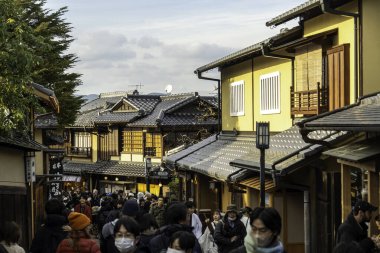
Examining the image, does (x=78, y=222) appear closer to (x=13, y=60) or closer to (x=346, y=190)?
(x=13, y=60)

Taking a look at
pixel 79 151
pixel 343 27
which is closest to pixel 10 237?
pixel 343 27

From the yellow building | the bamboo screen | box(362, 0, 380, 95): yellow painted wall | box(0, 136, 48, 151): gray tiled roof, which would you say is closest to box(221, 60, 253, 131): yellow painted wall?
the yellow building

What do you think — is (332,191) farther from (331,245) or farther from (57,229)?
(57,229)

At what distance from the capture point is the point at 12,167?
68.6 feet

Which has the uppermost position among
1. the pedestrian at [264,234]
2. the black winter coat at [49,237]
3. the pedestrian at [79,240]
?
the pedestrian at [264,234]

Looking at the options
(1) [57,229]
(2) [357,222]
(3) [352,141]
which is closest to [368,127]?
(2) [357,222]

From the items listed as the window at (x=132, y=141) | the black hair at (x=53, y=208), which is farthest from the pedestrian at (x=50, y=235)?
the window at (x=132, y=141)

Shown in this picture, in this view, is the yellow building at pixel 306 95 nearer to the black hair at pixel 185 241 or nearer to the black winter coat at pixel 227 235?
the black winter coat at pixel 227 235

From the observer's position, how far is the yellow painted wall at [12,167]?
20.0 m

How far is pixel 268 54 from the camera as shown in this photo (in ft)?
70.0

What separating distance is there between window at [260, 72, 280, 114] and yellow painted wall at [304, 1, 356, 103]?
→ 172 inches

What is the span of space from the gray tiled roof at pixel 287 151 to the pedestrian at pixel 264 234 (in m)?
8.84

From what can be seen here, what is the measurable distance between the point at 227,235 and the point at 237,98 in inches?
605

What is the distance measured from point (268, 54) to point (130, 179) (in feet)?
103
